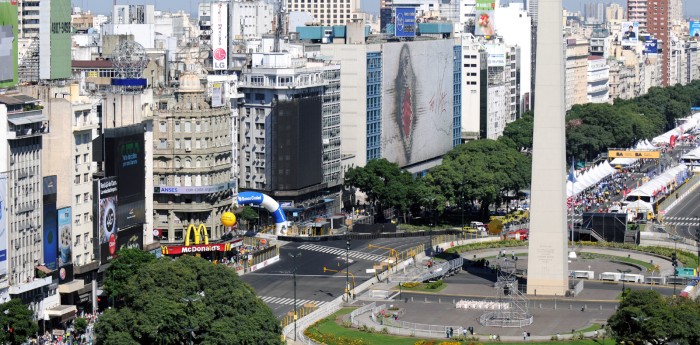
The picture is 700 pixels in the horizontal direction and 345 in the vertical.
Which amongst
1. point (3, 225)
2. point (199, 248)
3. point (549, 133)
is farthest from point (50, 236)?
point (549, 133)

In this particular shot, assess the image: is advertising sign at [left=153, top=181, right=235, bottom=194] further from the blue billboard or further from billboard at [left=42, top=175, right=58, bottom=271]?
the blue billboard

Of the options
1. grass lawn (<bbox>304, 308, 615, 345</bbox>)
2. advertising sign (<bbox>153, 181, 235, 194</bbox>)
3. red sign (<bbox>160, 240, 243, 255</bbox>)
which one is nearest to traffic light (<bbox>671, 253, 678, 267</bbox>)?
grass lawn (<bbox>304, 308, 615, 345</bbox>)

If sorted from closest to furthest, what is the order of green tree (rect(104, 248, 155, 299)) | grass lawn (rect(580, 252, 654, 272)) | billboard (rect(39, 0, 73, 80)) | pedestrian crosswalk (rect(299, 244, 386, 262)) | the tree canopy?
the tree canopy
green tree (rect(104, 248, 155, 299))
billboard (rect(39, 0, 73, 80))
grass lawn (rect(580, 252, 654, 272))
pedestrian crosswalk (rect(299, 244, 386, 262))

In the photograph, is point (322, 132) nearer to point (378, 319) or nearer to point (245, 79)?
point (245, 79)

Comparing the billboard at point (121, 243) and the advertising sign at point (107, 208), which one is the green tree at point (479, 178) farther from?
the advertising sign at point (107, 208)

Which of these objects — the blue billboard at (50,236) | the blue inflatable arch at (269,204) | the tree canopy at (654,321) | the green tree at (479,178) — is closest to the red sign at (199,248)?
the blue inflatable arch at (269,204)

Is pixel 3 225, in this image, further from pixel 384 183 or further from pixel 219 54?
pixel 219 54

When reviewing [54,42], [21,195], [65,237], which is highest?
[54,42]
